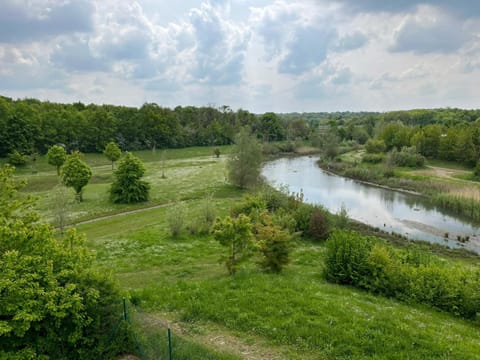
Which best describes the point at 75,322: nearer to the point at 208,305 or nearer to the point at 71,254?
the point at 71,254

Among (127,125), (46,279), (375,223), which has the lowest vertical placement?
(375,223)

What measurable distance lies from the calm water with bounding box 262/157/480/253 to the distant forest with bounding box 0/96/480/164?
2510cm

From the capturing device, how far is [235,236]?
14.7m

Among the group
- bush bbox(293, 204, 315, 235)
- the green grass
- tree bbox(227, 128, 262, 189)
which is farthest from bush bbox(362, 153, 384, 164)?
bush bbox(293, 204, 315, 235)

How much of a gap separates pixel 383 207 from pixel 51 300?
137 feet

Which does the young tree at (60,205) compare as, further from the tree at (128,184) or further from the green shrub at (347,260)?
the green shrub at (347,260)

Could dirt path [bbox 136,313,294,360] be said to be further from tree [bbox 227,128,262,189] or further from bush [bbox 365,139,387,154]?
bush [bbox 365,139,387,154]

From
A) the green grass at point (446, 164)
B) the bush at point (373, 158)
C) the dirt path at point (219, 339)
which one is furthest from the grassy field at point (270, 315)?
the green grass at point (446, 164)

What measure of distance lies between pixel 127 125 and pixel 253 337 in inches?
3289

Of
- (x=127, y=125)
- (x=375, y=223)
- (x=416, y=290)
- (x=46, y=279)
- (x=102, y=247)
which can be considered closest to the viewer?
(x=46, y=279)

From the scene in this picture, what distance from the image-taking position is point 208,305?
11656 millimetres

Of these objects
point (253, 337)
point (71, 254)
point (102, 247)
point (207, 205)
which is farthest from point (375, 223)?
point (71, 254)

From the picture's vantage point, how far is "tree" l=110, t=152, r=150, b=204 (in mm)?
35281

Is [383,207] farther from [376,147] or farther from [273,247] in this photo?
[376,147]
